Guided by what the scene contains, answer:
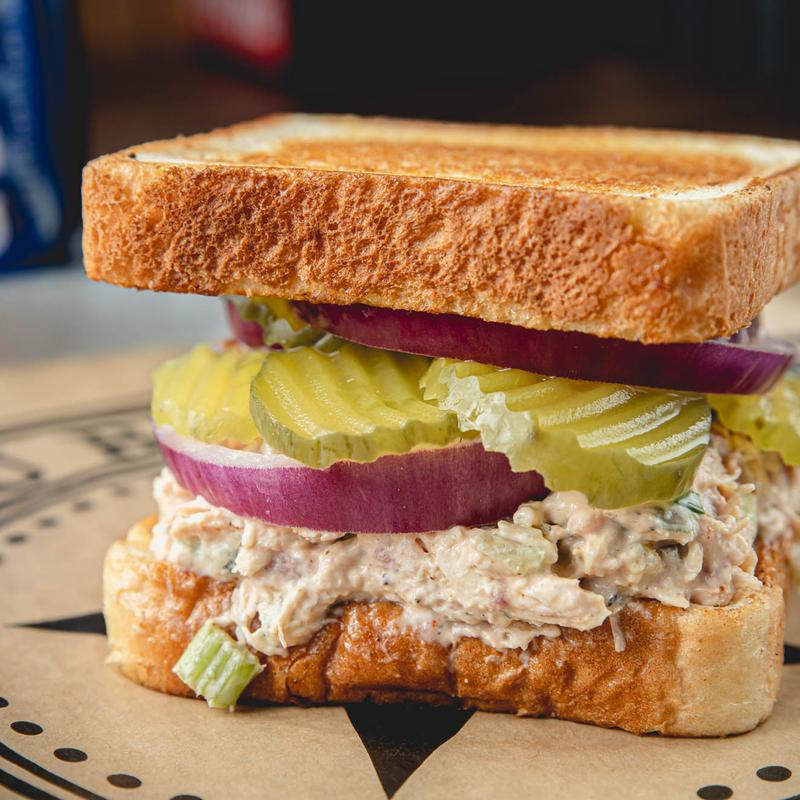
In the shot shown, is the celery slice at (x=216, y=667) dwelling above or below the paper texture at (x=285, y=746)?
above

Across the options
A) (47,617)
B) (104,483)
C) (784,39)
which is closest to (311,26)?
(784,39)

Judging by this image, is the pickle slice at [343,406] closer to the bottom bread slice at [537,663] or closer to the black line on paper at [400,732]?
the bottom bread slice at [537,663]

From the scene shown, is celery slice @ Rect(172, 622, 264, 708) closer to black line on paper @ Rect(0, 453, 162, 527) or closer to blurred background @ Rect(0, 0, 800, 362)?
black line on paper @ Rect(0, 453, 162, 527)

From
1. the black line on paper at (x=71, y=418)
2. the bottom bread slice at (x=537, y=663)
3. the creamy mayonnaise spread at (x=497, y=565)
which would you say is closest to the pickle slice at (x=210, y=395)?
the creamy mayonnaise spread at (x=497, y=565)

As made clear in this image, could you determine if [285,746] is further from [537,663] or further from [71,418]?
[71,418]

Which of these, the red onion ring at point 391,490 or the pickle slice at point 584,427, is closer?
the pickle slice at point 584,427

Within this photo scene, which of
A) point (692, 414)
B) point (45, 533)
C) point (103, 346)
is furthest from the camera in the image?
point (103, 346)

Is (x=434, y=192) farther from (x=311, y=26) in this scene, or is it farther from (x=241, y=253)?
(x=311, y=26)
